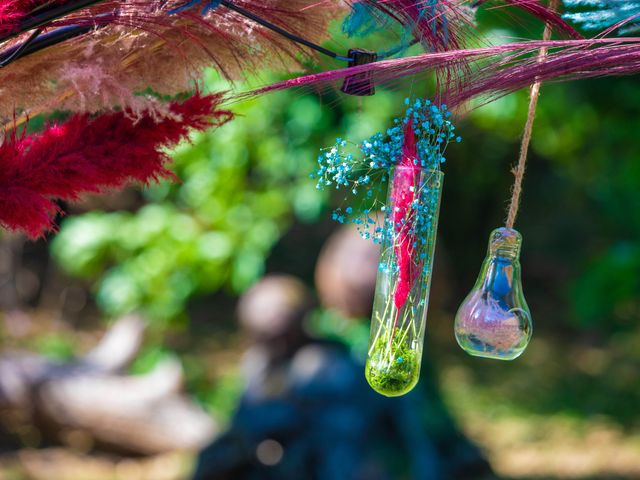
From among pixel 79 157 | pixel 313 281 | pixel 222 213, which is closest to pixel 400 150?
pixel 79 157

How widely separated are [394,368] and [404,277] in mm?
152

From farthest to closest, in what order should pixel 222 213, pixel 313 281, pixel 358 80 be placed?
pixel 313 281 < pixel 222 213 < pixel 358 80

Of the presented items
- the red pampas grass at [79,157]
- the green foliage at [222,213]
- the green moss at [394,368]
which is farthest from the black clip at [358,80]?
the green foliage at [222,213]

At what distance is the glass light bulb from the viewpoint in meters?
1.34

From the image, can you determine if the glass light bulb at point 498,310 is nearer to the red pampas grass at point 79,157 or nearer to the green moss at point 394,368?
the green moss at point 394,368

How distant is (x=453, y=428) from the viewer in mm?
3766

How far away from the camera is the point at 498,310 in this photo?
4.42 feet

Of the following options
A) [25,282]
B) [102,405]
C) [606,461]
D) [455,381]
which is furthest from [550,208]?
[25,282]

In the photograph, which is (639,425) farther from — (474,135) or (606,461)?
(474,135)

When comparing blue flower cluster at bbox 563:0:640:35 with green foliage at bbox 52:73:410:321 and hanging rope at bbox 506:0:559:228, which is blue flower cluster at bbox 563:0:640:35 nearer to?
hanging rope at bbox 506:0:559:228

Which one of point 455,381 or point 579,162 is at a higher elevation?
point 579,162

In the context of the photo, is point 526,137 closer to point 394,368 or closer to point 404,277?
point 404,277

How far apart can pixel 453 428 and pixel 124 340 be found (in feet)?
7.01

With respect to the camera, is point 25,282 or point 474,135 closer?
point 474,135
